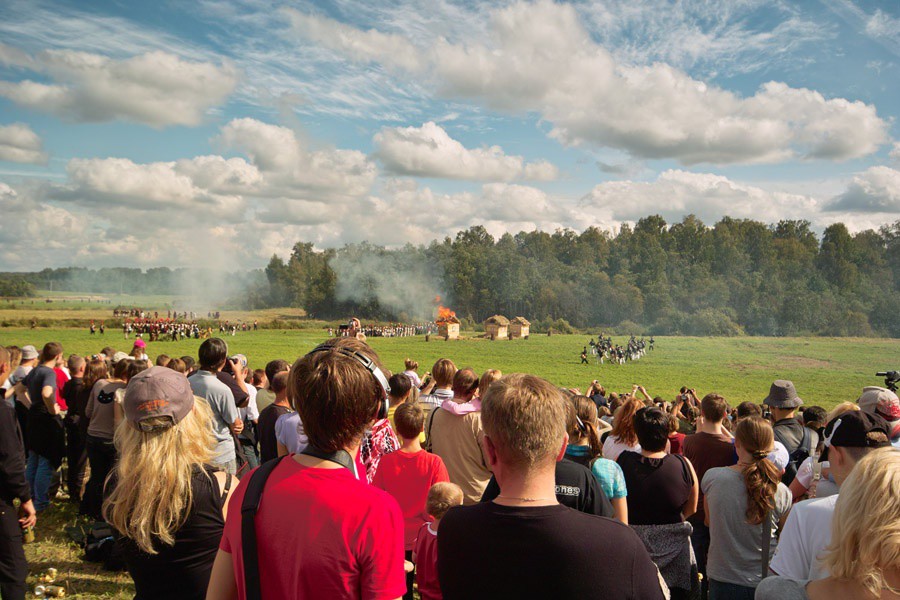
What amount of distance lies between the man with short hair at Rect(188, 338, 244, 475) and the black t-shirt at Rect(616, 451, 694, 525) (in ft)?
11.6

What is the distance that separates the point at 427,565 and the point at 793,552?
1976 mm

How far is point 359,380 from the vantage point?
2.16 m

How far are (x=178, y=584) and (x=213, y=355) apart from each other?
10.9 ft

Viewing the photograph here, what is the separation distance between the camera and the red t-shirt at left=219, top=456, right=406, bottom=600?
1.94 meters

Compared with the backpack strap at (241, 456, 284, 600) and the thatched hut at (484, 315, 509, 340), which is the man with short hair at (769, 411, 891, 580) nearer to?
the backpack strap at (241, 456, 284, 600)

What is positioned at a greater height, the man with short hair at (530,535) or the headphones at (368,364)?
the headphones at (368,364)

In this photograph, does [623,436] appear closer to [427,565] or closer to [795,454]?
[795,454]

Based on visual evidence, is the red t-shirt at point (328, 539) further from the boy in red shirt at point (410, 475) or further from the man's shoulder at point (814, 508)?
the boy in red shirt at point (410, 475)

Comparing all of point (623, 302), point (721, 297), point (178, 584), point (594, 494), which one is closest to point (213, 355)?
point (178, 584)

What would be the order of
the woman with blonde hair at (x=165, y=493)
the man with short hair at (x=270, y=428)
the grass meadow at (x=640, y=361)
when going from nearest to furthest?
the woman with blonde hair at (x=165, y=493) < the man with short hair at (x=270, y=428) < the grass meadow at (x=640, y=361)

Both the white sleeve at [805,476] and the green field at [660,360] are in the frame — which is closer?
the white sleeve at [805,476]

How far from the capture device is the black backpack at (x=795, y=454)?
5.73 m

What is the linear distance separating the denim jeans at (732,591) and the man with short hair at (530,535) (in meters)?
2.78

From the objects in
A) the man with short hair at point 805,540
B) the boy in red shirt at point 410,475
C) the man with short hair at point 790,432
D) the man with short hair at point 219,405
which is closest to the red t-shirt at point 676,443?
the man with short hair at point 790,432
